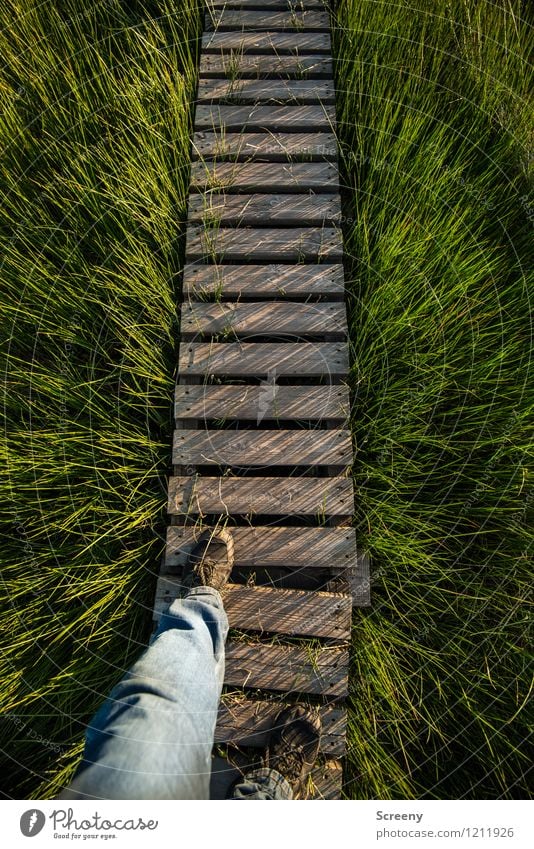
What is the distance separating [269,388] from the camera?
2.41 meters

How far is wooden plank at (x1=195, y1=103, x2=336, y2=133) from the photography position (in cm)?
275

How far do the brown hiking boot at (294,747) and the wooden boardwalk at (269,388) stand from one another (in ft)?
0.23

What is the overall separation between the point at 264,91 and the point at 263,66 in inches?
6.5

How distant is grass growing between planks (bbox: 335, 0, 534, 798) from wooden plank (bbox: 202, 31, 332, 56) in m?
0.16

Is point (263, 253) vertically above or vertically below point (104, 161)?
below

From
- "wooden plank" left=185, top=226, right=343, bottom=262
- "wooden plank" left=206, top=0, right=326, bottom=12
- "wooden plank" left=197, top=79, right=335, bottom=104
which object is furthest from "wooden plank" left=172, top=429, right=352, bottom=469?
"wooden plank" left=206, top=0, right=326, bottom=12

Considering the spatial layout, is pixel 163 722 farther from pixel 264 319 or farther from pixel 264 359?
pixel 264 319

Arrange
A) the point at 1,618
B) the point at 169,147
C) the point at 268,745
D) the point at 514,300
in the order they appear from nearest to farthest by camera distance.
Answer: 1. the point at 268,745
2. the point at 1,618
3. the point at 514,300
4. the point at 169,147

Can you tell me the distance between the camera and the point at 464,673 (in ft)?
7.20

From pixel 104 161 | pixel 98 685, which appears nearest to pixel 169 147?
pixel 104 161

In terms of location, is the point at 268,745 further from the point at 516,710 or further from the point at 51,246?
the point at 51,246

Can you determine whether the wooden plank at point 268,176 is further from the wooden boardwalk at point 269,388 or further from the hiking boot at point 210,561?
the hiking boot at point 210,561

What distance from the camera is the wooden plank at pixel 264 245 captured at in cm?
256
